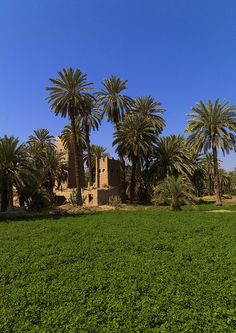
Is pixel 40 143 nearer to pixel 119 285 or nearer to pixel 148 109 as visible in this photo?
pixel 148 109

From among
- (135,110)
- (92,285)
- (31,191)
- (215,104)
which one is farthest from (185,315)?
(135,110)

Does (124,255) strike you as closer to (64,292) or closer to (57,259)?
(57,259)

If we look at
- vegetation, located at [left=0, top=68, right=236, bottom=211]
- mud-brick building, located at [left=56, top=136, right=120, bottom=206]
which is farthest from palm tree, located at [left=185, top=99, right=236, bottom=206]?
mud-brick building, located at [left=56, top=136, right=120, bottom=206]

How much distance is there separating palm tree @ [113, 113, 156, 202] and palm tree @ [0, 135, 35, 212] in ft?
46.9

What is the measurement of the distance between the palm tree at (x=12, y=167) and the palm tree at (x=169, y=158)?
62.4 ft

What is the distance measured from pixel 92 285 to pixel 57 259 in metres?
2.34

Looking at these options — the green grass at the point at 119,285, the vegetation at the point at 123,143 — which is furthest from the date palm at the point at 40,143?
the green grass at the point at 119,285

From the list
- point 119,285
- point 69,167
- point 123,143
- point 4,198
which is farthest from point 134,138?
point 119,285

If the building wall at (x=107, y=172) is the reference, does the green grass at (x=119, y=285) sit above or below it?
below

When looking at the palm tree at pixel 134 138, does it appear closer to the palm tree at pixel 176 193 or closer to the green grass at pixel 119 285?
the palm tree at pixel 176 193

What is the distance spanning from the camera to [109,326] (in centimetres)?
507

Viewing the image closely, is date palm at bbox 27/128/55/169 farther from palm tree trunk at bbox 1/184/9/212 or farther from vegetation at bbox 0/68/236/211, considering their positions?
palm tree trunk at bbox 1/184/9/212

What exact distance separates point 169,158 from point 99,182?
10.6m

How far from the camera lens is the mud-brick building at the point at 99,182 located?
109 feet
